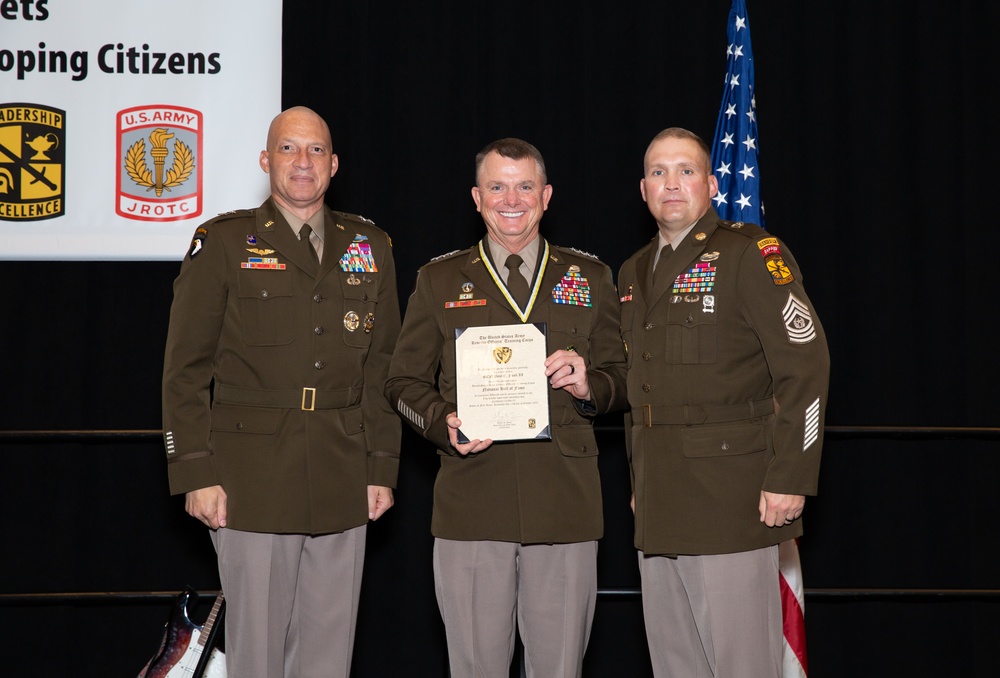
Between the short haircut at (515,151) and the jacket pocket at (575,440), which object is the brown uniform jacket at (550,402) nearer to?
the jacket pocket at (575,440)

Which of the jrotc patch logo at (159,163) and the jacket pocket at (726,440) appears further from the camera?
the jrotc patch logo at (159,163)

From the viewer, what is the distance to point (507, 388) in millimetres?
2557

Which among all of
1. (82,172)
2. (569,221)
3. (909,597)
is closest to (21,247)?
(82,172)

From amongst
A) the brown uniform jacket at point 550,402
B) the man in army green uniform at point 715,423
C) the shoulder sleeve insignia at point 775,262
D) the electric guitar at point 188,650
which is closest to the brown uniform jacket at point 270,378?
the brown uniform jacket at point 550,402

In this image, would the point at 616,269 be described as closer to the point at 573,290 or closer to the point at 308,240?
the point at 573,290

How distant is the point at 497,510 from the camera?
8.52ft

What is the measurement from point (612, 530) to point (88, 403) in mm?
2413

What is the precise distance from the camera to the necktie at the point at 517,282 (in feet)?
8.87

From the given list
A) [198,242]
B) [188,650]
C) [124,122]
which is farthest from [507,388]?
[124,122]

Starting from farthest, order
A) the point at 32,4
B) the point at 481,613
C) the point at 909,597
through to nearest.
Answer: the point at 32,4 < the point at 909,597 < the point at 481,613

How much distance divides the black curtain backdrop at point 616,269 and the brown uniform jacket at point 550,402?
144cm

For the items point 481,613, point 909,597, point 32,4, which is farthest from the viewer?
point 32,4

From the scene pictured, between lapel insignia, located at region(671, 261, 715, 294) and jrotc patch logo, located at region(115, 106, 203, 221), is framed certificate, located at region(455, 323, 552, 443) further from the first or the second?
jrotc patch logo, located at region(115, 106, 203, 221)

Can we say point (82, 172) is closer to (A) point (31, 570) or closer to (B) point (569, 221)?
(A) point (31, 570)
